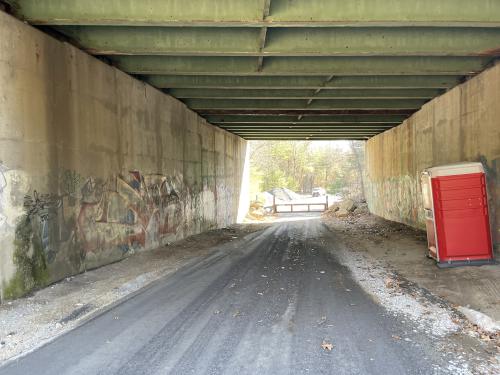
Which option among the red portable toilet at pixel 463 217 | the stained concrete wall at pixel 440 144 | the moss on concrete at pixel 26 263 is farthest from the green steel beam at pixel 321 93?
the moss on concrete at pixel 26 263

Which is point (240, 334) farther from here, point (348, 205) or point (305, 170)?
point (305, 170)

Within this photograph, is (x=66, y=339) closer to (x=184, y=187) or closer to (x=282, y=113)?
(x=184, y=187)

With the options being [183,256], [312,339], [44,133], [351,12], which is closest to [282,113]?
[183,256]

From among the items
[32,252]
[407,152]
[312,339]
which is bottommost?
[312,339]

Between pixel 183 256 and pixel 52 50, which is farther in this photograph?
pixel 183 256

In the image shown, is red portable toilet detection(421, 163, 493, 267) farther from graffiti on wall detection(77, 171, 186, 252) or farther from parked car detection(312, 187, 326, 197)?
parked car detection(312, 187, 326, 197)

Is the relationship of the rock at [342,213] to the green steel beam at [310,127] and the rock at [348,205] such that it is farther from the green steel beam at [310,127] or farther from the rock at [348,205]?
the green steel beam at [310,127]

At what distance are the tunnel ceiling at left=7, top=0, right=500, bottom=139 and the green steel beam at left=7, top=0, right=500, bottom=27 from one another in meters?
0.02

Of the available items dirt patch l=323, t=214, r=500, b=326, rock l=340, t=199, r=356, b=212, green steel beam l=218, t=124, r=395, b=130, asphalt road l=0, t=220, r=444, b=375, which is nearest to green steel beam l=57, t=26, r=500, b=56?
dirt patch l=323, t=214, r=500, b=326

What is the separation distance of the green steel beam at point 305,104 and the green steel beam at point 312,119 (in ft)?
8.18

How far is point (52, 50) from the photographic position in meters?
7.16

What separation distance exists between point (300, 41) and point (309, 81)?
297 centimetres

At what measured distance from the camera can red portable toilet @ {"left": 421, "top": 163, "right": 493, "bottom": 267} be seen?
835 cm

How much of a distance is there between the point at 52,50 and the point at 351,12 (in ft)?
17.4
